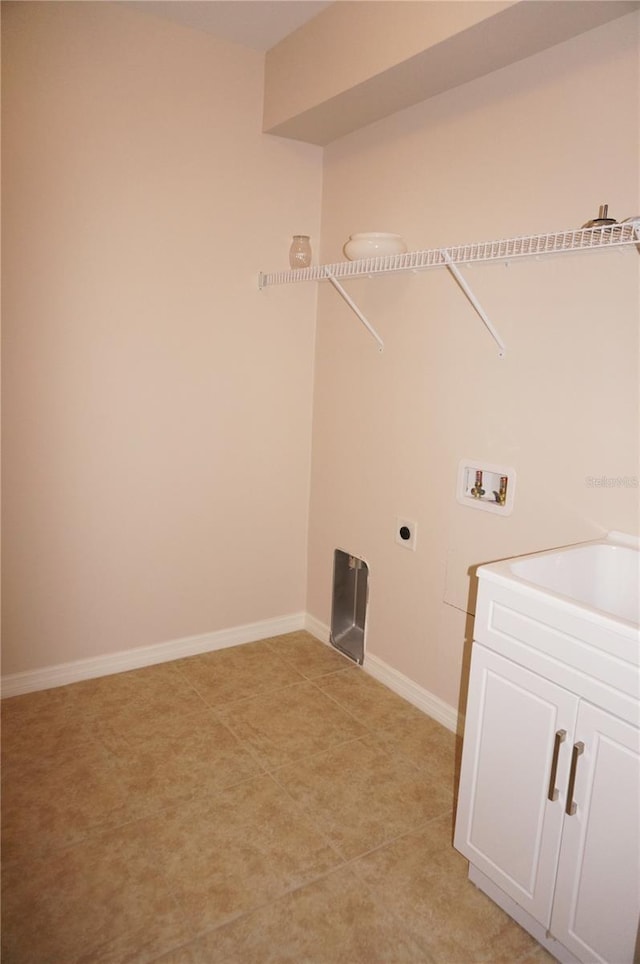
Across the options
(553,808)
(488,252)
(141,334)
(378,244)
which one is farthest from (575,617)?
(141,334)

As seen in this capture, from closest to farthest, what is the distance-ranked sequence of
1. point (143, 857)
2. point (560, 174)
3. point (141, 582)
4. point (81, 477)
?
1. point (143, 857)
2. point (560, 174)
3. point (81, 477)
4. point (141, 582)

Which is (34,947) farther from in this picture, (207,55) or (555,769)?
(207,55)

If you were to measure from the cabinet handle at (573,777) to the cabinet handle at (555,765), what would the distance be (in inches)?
1.4

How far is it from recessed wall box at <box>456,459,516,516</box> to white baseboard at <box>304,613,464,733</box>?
0.82 metres

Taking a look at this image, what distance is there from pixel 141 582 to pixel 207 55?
2.26m

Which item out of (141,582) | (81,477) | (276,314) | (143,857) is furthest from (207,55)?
(143,857)

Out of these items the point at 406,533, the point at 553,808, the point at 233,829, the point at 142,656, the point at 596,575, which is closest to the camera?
the point at 553,808

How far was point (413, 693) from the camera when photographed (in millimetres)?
2682

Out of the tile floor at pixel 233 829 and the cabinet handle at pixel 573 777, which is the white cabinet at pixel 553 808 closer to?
the cabinet handle at pixel 573 777

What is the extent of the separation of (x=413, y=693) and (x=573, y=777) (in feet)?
4.26

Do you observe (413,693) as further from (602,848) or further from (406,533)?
(602,848)

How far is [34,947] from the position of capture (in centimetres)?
153

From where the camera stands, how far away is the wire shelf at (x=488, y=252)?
1.61m

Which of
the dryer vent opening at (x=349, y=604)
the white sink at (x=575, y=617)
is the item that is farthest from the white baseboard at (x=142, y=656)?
the white sink at (x=575, y=617)
